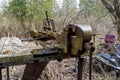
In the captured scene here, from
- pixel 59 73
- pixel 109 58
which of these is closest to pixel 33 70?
pixel 59 73

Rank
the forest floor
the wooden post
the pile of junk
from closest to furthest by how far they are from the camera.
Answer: the wooden post
the forest floor
the pile of junk

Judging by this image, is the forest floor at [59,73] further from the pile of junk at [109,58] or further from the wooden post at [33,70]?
the wooden post at [33,70]

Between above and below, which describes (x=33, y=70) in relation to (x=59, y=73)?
above

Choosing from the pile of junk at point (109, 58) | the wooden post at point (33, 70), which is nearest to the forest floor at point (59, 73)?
the pile of junk at point (109, 58)

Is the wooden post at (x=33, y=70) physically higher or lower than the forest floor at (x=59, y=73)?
higher

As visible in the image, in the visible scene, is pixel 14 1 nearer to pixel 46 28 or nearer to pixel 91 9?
pixel 91 9

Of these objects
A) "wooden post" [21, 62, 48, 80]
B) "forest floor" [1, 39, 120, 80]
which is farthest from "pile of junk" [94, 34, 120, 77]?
"wooden post" [21, 62, 48, 80]

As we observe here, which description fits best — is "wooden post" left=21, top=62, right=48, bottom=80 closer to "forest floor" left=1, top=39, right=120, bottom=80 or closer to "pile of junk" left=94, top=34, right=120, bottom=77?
"forest floor" left=1, top=39, right=120, bottom=80

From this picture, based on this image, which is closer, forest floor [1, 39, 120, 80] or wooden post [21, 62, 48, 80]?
wooden post [21, 62, 48, 80]

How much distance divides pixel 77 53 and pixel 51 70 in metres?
2.37

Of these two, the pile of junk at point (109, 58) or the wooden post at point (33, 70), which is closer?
the wooden post at point (33, 70)

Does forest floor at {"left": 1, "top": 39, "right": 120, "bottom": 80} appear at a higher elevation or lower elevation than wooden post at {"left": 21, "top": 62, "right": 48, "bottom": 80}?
lower

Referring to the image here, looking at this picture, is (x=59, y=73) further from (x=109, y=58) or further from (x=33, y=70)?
(x=33, y=70)

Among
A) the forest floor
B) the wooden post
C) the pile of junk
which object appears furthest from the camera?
the pile of junk
